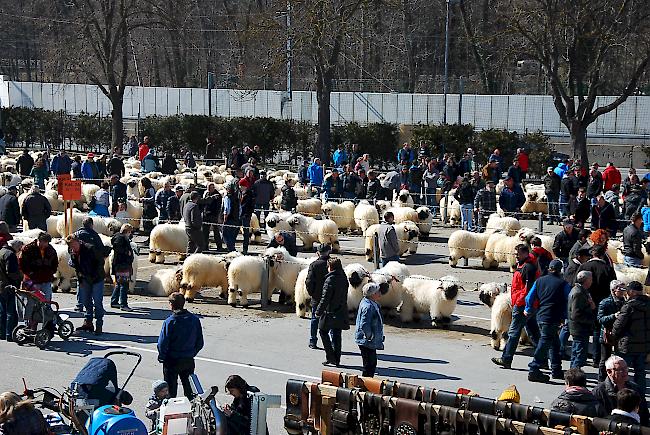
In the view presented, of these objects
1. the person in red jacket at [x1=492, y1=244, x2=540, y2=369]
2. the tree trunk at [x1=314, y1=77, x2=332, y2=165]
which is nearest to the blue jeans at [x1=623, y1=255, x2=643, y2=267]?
the person in red jacket at [x1=492, y1=244, x2=540, y2=369]

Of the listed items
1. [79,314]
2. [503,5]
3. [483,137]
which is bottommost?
[79,314]

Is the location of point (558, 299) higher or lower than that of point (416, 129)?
lower

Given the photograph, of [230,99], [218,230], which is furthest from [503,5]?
[218,230]

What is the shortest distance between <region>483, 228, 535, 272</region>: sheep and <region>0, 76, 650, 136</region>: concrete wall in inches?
976

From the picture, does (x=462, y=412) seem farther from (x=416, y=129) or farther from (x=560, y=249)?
(x=416, y=129)

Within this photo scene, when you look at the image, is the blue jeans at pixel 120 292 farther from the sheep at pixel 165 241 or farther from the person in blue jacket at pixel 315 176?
the person in blue jacket at pixel 315 176

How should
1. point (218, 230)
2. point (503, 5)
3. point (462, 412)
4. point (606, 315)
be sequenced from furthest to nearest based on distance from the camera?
point (503, 5) < point (218, 230) < point (606, 315) < point (462, 412)

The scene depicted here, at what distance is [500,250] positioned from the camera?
2172 cm

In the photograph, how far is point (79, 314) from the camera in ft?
55.3

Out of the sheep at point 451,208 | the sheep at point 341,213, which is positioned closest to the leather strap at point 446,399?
the sheep at point 341,213

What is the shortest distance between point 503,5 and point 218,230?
29.8 metres

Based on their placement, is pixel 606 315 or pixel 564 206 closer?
pixel 606 315

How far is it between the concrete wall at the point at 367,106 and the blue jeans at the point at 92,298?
30.1 meters

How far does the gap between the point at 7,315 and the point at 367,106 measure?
39492 mm
